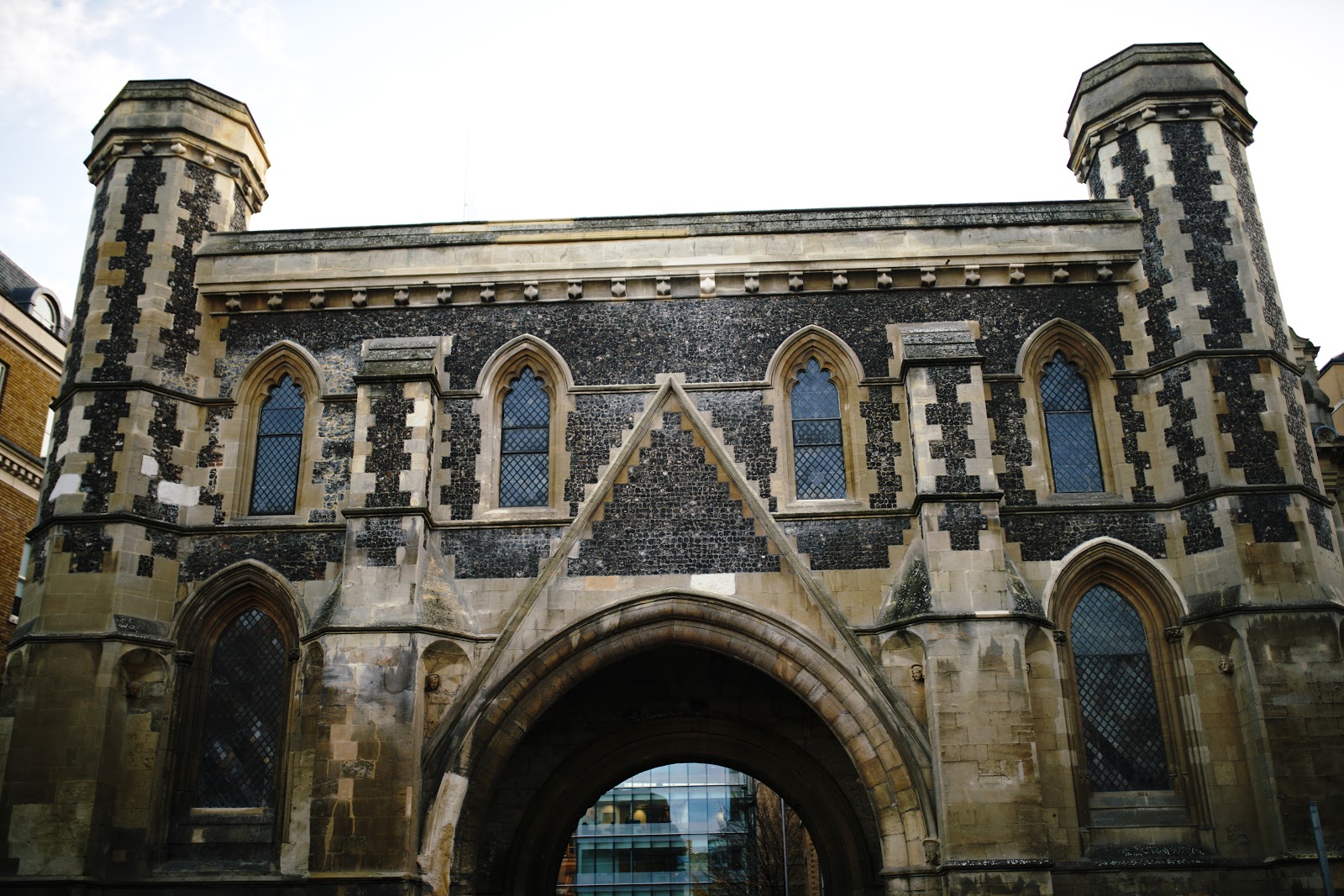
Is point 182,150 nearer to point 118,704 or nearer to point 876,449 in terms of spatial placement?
point 118,704

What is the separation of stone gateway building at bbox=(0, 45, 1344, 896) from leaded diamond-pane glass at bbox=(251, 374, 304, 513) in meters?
0.06

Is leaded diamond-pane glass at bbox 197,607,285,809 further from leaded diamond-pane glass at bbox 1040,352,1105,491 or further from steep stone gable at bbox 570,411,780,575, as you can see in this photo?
leaded diamond-pane glass at bbox 1040,352,1105,491

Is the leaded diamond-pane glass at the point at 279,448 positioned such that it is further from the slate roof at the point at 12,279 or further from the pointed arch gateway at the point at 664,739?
the slate roof at the point at 12,279

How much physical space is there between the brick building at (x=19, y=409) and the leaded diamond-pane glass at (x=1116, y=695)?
1705cm

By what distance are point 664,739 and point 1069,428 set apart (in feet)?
22.5

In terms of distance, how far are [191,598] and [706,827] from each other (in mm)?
48508

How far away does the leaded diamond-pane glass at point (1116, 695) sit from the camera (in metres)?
14.8

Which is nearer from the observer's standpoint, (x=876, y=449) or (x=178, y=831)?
(x=178, y=831)

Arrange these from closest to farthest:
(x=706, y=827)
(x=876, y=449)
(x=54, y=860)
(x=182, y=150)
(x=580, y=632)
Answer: (x=54, y=860) → (x=580, y=632) → (x=876, y=449) → (x=182, y=150) → (x=706, y=827)

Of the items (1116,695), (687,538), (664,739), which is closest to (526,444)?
(687,538)

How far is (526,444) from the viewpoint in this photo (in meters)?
16.5

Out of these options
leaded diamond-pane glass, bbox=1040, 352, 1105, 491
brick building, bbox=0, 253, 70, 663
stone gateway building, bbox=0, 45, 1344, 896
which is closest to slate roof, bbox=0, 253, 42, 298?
brick building, bbox=0, 253, 70, 663

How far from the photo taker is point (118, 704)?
1465 cm

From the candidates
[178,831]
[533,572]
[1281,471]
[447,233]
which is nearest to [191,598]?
[178,831]
